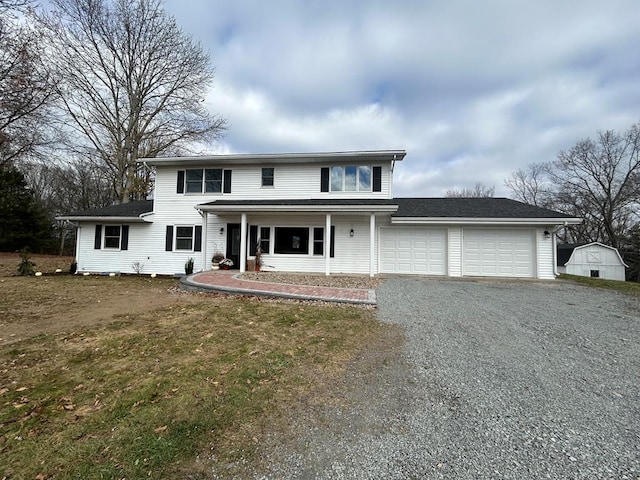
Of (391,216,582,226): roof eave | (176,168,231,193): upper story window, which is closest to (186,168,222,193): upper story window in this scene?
(176,168,231,193): upper story window

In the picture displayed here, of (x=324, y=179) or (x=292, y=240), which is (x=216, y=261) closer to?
(x=292, y=240)

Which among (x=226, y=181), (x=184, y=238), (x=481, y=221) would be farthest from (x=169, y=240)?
(x=481, y=221)

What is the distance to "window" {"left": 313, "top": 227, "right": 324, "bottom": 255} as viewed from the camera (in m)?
12.7

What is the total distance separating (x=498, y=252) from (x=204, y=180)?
1359 centimetres

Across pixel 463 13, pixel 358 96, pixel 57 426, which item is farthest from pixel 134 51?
pixel 57 426

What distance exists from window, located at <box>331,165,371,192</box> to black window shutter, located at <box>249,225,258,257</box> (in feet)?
13.0

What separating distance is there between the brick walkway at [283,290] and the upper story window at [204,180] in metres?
5.26

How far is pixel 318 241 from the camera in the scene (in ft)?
41.7

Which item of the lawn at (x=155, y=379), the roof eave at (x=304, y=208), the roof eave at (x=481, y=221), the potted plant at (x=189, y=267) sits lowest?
the lawn at (x=155, y=379)

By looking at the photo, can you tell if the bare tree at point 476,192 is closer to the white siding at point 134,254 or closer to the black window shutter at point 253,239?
the black window shutter at point 253,239

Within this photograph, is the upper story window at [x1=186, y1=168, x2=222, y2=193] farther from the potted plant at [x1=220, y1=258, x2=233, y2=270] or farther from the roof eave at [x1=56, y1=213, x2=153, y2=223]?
the potted plant at [x1=220, y1=258, x2=233, y2=270]

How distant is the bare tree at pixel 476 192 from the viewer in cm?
3944

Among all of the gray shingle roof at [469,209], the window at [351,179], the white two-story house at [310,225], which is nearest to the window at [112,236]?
the white two-story house at [310,225]

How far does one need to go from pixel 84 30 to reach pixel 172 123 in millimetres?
6363
